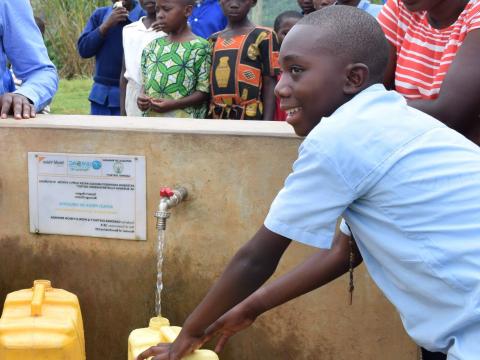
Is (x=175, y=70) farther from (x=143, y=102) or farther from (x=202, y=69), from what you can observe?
(x=143, y=102)

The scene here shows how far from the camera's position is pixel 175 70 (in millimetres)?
4477

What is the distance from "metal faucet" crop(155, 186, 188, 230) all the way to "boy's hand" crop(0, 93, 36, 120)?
2.39 ft

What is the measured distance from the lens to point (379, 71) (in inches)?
80.6

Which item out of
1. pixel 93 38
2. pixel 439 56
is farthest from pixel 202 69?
pixel 439 56

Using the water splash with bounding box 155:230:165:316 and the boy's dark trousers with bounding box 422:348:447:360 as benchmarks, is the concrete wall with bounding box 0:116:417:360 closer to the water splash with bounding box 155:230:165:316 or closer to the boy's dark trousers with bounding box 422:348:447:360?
the water splash with bounding box 155:230:165:316

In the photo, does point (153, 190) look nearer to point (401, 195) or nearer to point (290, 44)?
point (290, 44)

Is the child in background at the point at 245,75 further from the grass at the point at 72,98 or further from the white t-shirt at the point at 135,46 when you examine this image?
the grass at the point at 72,98

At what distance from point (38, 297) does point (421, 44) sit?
168 centimetres

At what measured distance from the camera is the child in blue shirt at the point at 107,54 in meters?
5.82

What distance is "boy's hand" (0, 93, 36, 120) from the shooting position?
354cm

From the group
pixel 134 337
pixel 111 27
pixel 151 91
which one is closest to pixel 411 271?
pixel 134 337

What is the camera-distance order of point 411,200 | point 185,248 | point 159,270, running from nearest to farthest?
point 411,200
point 159,270
point 185,248

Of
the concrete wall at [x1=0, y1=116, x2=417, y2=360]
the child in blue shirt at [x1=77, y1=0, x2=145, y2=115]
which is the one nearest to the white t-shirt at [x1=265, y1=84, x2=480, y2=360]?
the concrete wall at [x1=0, y1=116, x2=417, y2=360]

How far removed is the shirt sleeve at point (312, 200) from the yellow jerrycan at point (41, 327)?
4.52 ft
